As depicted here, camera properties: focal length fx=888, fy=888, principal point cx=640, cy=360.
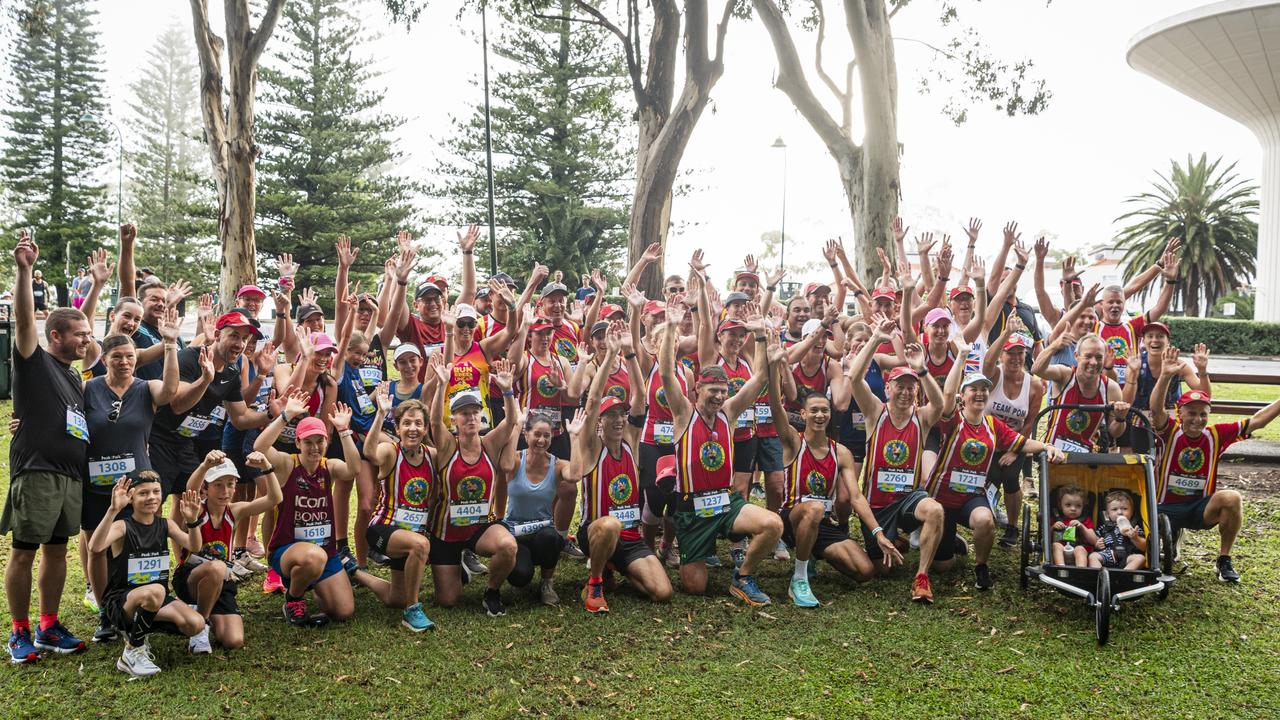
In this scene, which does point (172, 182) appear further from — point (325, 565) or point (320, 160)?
point (325, 565)

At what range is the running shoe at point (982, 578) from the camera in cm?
645

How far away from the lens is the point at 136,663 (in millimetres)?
4879

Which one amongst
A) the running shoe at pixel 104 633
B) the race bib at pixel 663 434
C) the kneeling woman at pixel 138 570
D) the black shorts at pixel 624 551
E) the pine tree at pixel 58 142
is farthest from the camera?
the pine tree at pixel 58 142

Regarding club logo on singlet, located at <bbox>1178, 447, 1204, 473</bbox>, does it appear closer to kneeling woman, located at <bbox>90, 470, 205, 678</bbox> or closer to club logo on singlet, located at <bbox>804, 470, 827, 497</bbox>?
club logo on singlet, located at <bbox>804, 470, 827, 497</bbox>

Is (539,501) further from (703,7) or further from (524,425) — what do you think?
(703,7)

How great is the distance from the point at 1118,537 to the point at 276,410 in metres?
5.97

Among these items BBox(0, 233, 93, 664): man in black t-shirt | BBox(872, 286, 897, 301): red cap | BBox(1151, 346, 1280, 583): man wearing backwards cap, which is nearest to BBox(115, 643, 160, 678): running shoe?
BBox(0, 233, 93, 664): man in black t-shirt

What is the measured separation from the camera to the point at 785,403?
7398 millimetres

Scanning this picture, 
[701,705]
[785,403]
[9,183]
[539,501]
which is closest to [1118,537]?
[785,403]

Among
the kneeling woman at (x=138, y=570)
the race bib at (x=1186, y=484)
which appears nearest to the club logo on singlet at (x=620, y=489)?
the kneeling woman at (x=138, y=570)

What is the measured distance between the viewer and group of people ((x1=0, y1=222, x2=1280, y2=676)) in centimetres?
510

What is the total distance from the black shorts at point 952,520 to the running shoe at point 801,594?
3.49ft

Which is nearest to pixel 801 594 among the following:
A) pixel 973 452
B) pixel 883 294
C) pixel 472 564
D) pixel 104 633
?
pixel 973 452

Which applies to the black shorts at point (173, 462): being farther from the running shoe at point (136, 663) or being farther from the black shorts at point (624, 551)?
the black shorts at point (624, 551)
